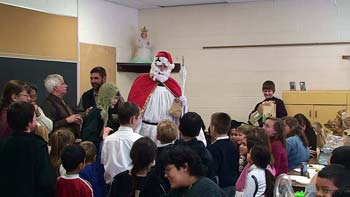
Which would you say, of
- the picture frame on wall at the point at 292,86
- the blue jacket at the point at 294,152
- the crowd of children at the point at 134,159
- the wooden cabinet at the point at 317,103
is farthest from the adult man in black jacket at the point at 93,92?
the picture frame on wall at the point at 292,86

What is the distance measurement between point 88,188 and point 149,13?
17.8 feet

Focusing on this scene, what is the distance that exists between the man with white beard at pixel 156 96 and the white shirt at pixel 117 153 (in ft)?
4.08

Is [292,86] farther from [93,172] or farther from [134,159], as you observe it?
[134,159]

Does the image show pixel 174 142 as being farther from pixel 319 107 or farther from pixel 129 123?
pixel 319 107

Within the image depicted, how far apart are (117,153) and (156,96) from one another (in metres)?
1.55

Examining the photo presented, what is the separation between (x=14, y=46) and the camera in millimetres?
5488

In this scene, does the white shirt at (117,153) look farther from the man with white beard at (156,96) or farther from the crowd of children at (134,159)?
the man with white beard at (156,96)

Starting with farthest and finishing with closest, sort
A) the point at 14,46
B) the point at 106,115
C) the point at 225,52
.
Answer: the point at 225,52 → the point at 14,46 → the point at 106,115

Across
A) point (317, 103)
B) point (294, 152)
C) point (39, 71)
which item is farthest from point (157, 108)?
point (317, 103)

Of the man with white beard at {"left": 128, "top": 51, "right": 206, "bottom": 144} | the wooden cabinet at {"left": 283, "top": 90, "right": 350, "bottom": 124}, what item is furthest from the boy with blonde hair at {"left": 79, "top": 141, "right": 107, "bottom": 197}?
the wooden cabinet at {"left": 283, "top": 90, "right": 350, "bottom": 124}

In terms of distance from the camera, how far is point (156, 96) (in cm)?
474

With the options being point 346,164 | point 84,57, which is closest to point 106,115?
point 346,164

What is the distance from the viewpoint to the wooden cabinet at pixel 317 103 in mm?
6516

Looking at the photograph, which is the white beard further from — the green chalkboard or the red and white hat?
the green chalkboard
